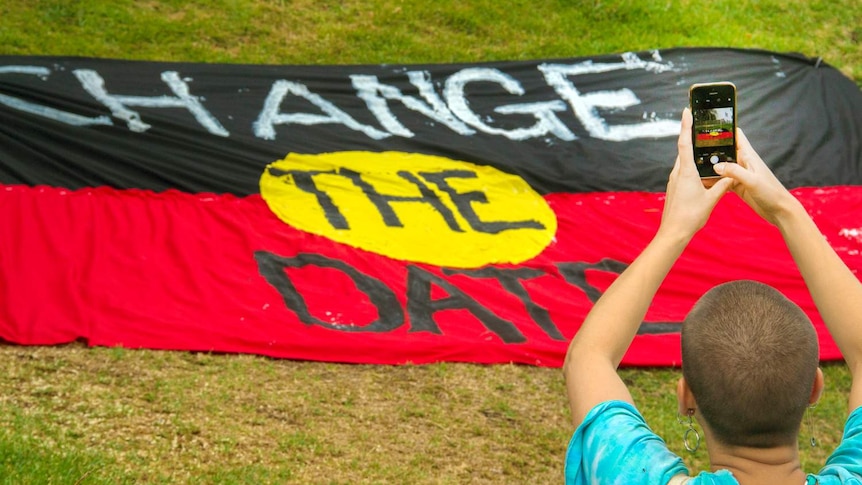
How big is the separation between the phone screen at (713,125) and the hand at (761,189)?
0.52ft

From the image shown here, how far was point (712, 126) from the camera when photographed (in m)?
2.13

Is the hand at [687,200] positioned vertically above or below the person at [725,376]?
above

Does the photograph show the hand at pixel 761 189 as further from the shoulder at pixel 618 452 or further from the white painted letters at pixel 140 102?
the white painted letters at pixel 140 102

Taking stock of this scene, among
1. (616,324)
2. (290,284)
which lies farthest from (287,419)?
(616,324)

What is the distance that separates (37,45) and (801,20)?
22.5ft

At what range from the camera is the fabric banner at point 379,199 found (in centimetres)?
520

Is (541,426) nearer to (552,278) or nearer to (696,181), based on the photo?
(552,278)

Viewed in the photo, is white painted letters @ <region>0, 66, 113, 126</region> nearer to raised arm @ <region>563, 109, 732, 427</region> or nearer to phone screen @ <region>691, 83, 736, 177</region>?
phone screen @ <region>691, 83, 736, 177</region>

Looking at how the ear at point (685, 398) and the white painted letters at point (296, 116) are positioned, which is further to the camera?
the white painted letters at point (296, 116)

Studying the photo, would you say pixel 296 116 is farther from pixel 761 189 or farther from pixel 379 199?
pixel 761 189

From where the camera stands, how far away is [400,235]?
19.7 feet

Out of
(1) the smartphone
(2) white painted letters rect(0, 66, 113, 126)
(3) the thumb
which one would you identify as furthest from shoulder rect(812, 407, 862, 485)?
(2) white painted letters rect(0, 66, 113, 126)

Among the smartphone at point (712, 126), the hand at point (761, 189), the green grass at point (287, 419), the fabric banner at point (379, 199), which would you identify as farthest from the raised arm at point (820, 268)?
the fabric banner at point (379, 199)

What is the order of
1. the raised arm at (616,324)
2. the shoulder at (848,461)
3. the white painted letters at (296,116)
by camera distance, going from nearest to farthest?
the shoulder at (848,461) → the raised arm at (616,324) → the white painted letters at (296,116)
